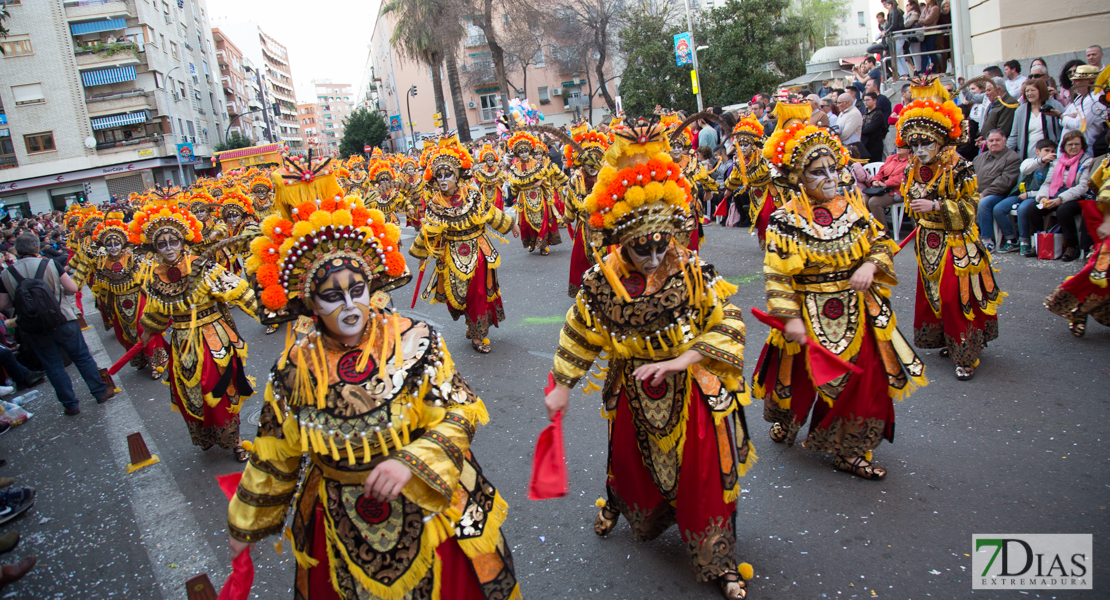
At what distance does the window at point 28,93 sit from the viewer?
4091cm

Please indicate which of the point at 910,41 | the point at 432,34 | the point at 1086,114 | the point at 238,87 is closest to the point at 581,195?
the point at 1086,114

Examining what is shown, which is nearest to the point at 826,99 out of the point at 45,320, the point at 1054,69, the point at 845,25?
the point at 1054,69

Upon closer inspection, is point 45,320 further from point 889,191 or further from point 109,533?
point 889,191

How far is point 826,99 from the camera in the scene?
12984 mm

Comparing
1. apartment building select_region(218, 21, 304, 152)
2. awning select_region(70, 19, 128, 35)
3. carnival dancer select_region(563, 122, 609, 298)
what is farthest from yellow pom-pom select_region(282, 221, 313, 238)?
apartment building select_region(218, 21, 304, 152)

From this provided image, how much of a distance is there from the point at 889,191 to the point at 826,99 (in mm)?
4376

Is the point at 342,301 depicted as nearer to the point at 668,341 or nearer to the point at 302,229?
the point at 302,229

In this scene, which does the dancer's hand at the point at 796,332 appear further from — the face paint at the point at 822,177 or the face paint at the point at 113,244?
the face paint at the point at 113,244

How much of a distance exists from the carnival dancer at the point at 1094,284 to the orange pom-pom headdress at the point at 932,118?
0.91m

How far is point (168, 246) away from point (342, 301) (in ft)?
12.7

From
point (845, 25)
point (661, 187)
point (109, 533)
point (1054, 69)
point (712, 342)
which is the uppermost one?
point (845, 25)

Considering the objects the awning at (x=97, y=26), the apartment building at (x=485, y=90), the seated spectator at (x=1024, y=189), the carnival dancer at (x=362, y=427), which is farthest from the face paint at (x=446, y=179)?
the awning at (x=97, y=26)

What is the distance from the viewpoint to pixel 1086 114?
24.4 ft

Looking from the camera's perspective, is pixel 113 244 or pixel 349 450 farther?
pixel 113 244
